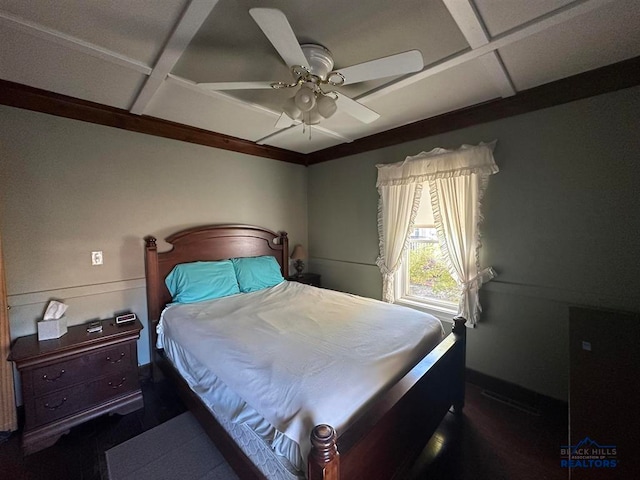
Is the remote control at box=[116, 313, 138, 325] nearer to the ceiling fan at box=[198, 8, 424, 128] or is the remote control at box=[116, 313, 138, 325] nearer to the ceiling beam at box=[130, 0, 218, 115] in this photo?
the ceiling beam at box=[130, 0, 218, 115]

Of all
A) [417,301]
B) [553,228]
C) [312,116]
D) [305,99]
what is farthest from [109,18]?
[417,301]

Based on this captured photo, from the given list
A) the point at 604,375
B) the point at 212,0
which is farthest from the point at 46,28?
the point at 604,375

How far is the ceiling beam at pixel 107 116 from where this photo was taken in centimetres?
194

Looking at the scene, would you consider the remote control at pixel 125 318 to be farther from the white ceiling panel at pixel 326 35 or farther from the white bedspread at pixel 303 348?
the white ceiling panel at pixel 326 35

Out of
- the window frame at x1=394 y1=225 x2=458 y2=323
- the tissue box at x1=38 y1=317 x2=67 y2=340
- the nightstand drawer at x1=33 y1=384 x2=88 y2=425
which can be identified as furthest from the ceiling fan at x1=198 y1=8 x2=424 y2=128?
the nightstand drawer at x1=33 y1=384 x2=88 y2=425

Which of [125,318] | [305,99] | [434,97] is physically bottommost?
[125,318]

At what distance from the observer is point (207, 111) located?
2.39 m

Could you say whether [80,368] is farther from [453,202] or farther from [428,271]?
[453,202]

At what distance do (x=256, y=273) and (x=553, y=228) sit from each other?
2.78 m

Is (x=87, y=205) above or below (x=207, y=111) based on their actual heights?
below

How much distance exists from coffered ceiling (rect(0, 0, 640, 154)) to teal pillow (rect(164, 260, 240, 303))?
4.96 ft

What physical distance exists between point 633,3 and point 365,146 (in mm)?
2169

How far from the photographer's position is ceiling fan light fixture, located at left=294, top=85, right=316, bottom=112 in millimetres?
1563

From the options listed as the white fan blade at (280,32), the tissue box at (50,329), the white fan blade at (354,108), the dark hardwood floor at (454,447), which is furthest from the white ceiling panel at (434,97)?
the tissue box at (50,329)
